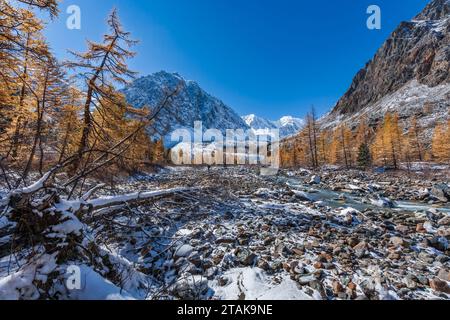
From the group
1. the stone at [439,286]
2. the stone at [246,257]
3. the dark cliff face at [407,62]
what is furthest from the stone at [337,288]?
the dark cliff face at [407,62]

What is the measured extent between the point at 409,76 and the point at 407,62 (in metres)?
11.6

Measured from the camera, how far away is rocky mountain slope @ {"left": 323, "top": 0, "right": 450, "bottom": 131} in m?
74.1

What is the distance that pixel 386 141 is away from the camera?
34656 millimetres

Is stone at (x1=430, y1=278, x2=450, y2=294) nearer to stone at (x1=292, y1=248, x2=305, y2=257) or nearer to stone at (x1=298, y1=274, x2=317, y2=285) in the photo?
stone at (x1=298, y1=274, x2=317, y2=285)

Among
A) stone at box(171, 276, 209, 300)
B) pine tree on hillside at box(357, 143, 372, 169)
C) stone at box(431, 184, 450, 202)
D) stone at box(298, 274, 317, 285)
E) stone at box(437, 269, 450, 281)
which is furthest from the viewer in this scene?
pine tree on hillside at box(357, 143, 372, 169)

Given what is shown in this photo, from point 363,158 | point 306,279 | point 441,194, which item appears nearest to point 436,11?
point 363,158

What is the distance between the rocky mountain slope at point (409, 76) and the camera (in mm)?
74062

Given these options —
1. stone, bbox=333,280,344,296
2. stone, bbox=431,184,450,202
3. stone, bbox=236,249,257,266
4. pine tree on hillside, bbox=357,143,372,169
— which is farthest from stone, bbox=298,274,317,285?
pine tree on hillside, bbox=357,143,372,169

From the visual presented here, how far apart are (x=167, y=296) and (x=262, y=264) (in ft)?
6.31

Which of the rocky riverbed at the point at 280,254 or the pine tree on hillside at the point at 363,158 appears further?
the pine tree on hillside at the point at 363,158

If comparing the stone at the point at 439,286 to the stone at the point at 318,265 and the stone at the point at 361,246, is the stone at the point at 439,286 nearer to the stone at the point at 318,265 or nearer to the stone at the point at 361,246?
the stone at the point at 361,246

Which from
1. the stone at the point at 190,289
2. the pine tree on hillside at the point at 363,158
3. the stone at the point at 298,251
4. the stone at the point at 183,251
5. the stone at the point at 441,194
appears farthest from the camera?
the pine tree on hillside at the point at 363,158

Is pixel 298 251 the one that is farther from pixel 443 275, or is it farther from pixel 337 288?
pixel 443 275
